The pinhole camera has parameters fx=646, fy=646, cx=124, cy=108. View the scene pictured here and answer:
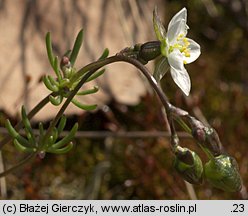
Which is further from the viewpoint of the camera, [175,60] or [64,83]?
[64,83]

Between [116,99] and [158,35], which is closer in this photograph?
[158,35]

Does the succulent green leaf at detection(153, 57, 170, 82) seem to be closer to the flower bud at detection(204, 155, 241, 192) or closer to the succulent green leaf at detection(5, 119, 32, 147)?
the flower bud at detection(204, 155, 241, 192)

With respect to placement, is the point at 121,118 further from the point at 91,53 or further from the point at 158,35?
the point at 158,35

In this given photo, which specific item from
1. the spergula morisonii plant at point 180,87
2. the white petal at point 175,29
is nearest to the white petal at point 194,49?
the spergula morisonii plant at point 180,87

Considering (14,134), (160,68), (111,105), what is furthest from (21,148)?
(111,105)

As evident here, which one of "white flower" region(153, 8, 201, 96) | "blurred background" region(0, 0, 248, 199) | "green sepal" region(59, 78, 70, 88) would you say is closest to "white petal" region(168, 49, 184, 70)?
"white flower" region(153, 8, 201, 96)

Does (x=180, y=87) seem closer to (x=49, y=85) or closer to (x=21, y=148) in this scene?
(x=49, y=85)

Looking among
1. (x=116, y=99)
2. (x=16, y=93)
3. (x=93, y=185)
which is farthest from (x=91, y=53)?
(x=93, y=185)
